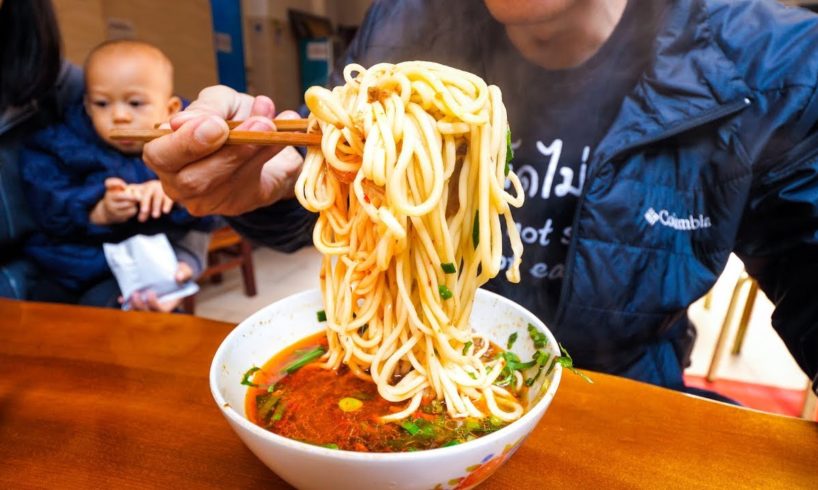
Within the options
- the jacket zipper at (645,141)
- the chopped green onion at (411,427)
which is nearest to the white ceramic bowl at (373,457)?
the chopped green onion at (411,427)

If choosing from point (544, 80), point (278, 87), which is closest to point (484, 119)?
point (544, 80)

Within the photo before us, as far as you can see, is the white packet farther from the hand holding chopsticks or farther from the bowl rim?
the bowl rim

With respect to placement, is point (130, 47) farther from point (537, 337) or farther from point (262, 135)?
point (537, 337)

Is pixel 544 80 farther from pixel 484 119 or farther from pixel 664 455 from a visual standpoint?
pixel 664 455

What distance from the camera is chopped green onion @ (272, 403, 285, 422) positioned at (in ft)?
2.31

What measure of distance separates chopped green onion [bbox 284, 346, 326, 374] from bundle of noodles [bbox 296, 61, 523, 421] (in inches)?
1.1

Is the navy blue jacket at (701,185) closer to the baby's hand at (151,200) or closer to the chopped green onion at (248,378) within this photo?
the chopped green onion at (248,378)

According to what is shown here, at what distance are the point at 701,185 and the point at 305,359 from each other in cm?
113

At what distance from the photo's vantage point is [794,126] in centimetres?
117

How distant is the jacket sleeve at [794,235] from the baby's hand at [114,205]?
2.30 metres

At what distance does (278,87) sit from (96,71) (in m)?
0.98

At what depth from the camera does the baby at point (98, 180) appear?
6.53 feet

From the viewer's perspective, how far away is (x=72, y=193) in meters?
2.05

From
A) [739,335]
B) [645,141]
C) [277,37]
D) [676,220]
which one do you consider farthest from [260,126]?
[739,335]
